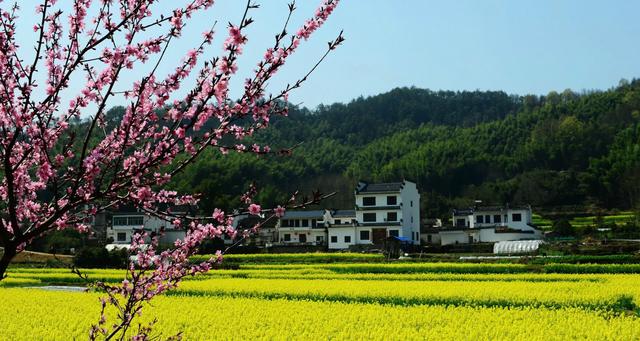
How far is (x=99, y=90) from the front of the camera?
18.0 ft

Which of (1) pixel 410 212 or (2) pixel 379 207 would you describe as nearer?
(2) pixel 379 207

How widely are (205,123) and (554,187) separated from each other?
100990mm

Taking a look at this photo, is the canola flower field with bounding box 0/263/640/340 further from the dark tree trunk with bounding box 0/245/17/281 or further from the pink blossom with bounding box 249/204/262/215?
the dark tree trunk with bounding box 0/245/17/281

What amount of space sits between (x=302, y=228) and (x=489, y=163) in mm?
56656

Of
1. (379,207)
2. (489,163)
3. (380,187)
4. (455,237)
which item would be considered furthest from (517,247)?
(489,163)

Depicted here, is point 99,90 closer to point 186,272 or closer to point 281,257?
point 186,272

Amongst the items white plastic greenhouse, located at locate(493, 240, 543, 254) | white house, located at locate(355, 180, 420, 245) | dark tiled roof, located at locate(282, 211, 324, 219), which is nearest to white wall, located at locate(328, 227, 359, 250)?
white house, located at locate(355, 180, 420, 245)

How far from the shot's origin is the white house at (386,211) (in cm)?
6600

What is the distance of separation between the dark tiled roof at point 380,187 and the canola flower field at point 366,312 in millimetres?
39053

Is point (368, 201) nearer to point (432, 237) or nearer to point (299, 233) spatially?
point (299, 233)

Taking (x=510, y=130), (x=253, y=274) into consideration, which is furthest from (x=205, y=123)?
(x=510, y=130)

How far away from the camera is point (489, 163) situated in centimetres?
11712

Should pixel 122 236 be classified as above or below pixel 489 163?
below

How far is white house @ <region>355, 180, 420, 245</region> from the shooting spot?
217 ft
